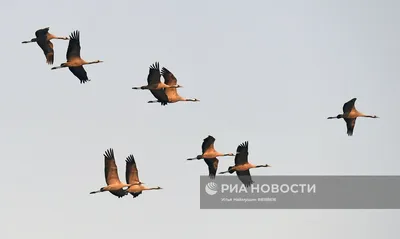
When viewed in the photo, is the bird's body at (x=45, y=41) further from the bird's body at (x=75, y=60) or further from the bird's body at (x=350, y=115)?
the bird's body at (x=350, y=115)

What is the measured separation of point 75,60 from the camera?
8319 cm

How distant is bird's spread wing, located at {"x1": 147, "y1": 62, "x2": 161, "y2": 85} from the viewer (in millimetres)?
85875

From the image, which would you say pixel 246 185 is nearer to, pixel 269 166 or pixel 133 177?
pixel 269 166

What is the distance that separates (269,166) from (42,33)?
15.3 m

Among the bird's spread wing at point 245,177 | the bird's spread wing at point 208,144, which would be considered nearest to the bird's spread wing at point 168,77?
the bird's spread wing at point 208,144

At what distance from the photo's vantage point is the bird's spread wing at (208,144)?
88.7 meters

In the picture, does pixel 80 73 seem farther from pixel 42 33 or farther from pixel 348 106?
pixel 348 106

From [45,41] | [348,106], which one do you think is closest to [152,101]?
[45,41]

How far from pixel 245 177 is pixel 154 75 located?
8.29 meters

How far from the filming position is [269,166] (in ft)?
294

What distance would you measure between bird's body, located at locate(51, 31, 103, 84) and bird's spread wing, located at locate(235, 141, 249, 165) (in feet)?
33.2

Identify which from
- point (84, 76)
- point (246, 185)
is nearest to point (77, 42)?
point (84, 76)

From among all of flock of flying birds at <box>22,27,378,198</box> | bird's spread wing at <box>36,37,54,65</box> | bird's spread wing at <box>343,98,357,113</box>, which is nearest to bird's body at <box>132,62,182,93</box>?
flock of flying birds at <box>22,27,378,198</box>

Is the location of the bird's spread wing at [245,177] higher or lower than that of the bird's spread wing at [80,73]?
lower
